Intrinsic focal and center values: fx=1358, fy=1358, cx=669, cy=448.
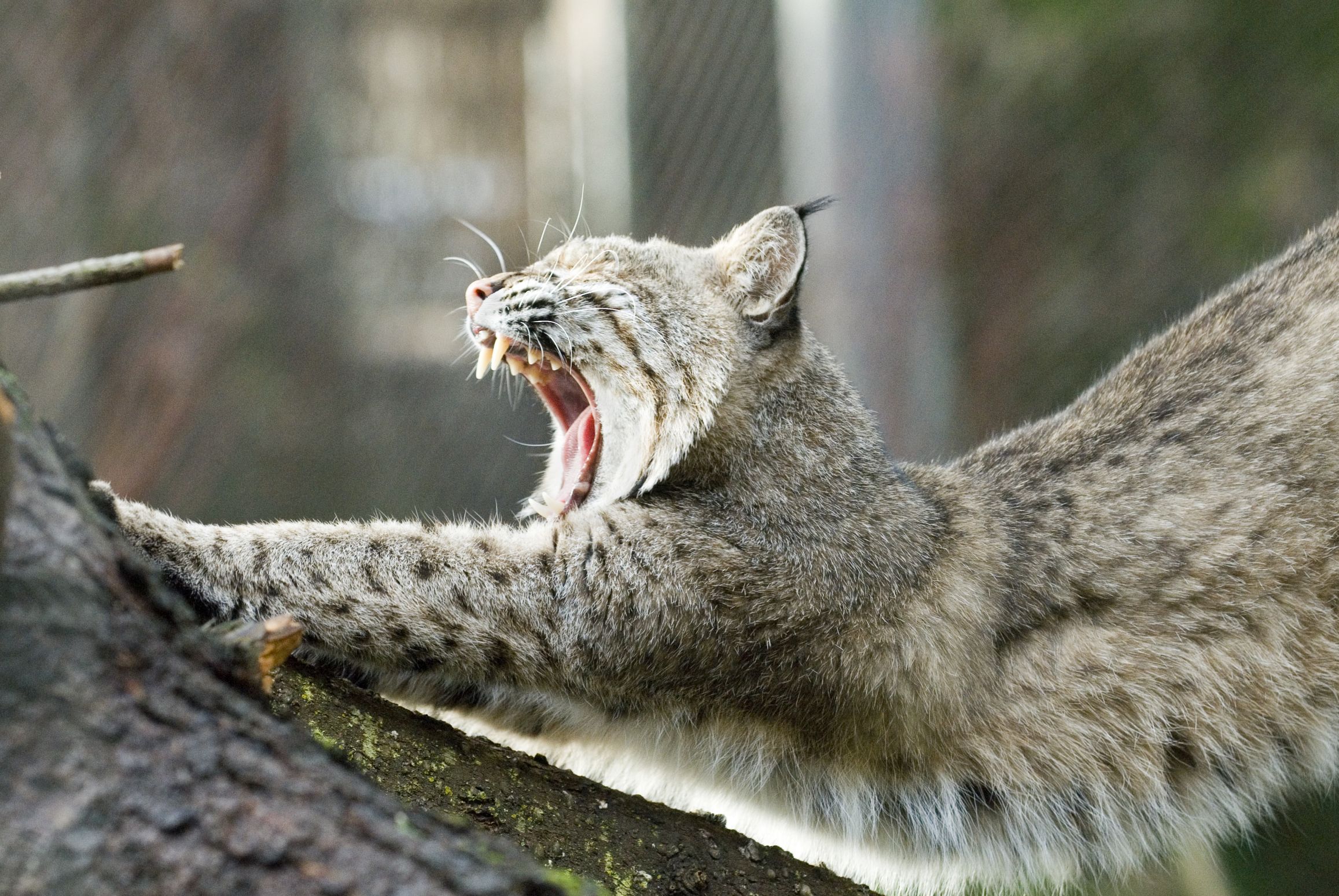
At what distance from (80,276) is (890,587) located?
7.76 feet

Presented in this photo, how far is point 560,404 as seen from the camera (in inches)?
163

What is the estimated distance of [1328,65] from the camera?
30.2 feet

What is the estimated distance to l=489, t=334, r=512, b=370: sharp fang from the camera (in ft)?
12.6

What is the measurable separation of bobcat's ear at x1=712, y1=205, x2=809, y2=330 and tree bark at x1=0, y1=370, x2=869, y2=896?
229cm

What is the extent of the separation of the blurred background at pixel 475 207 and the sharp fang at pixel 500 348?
3.50m

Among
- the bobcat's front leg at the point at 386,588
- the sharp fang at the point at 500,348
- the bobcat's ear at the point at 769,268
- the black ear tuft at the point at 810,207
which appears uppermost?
the black ear tuft at the point at 810,207

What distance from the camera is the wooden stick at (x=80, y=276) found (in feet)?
5.89

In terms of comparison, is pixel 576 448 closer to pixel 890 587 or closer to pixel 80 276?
pixel 890 587

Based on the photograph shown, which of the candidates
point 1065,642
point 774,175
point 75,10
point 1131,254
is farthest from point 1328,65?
point 75,10

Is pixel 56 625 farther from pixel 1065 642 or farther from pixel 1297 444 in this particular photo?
pixel 1297 444

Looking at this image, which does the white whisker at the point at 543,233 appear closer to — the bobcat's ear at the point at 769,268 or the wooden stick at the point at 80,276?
the bobcat's ear at the point at 769,268

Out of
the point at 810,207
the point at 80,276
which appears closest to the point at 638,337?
the point at 810,207

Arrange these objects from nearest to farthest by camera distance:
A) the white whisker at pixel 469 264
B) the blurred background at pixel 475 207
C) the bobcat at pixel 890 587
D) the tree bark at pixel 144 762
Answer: the tree bark at pixel 144 762 → the bobcat at pixel 890 587 → the white whisker at pixel 469 264 → the blurred background at pixel 475 207

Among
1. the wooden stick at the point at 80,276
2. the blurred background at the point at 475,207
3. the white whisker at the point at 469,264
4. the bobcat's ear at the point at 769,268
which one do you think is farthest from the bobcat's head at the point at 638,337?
the blurred background at the point at 475,207
